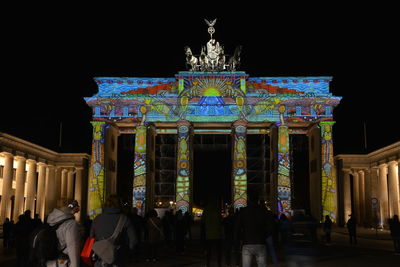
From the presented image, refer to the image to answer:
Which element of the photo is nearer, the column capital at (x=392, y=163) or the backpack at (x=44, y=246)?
the backpack at (x=44, y=246)

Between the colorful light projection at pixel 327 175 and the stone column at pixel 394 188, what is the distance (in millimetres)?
4768

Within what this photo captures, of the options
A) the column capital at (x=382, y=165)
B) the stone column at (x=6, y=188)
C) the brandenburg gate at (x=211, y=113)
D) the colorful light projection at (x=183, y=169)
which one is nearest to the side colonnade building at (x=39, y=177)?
the stone column at (x=6, y=188)

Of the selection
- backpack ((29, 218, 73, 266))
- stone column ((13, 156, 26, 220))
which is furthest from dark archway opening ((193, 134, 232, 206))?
backpack ((29, 218, 73, 266))

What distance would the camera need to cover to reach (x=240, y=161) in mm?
46688

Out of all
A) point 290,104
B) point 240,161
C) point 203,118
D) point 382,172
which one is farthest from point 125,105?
Answer: point 382,172

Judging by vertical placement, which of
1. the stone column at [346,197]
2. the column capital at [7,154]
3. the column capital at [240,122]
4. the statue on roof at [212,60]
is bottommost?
the stone column at [346,197]

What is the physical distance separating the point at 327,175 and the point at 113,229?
40.1 meters

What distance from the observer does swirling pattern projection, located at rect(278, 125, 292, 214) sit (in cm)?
4556

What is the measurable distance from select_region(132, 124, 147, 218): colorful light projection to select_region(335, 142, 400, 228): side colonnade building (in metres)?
18.8

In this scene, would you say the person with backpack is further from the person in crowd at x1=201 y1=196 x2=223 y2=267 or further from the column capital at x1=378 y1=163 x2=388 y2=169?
the column capital at x1=378 y1=163 x2=388 y2=169

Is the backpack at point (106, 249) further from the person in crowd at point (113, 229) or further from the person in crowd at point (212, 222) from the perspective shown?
the person in crowd at point (212, 222)

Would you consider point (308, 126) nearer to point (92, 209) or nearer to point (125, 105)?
point (125, 105)

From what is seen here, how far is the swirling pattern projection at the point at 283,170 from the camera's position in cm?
4556

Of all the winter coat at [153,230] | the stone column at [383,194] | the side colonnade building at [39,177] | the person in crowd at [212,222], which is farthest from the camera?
the stone column at [383,194]
